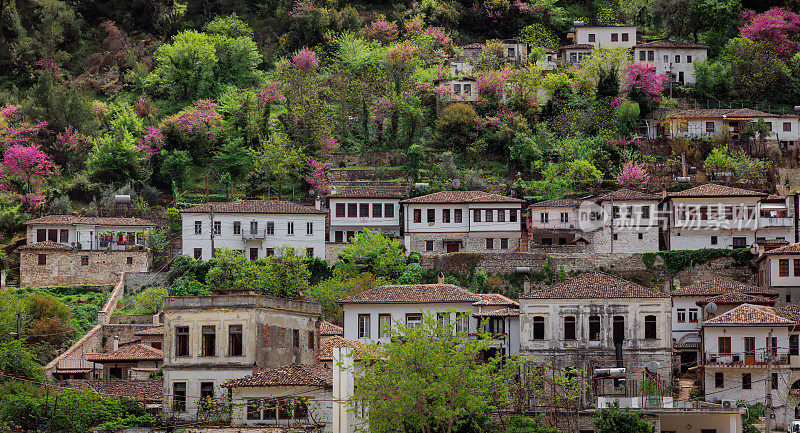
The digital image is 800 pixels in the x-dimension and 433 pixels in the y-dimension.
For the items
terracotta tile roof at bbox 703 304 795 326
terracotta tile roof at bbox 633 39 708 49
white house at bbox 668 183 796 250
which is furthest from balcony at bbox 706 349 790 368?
terracotta tile roof at bbox 633 39 708 49

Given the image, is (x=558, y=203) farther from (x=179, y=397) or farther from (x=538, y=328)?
(x=179, y=397)

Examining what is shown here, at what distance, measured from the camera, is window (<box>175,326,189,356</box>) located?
65.1 metres

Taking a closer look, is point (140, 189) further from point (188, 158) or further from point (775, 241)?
point (775, 241)

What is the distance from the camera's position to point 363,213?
9850cm

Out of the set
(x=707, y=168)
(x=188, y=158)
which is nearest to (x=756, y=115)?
(x=707, y=168)

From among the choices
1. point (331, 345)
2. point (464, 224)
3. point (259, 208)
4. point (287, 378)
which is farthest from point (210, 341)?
point (464, 224)

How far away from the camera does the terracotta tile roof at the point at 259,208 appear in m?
96.1

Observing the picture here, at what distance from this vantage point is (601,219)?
316 ft

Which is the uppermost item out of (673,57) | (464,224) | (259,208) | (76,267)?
(673,57)

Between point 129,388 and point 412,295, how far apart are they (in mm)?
17636

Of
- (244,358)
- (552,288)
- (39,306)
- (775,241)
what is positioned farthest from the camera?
(775,241)

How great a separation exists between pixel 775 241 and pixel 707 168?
1327cm

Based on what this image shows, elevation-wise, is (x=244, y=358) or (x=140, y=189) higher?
(x=140, y=189)

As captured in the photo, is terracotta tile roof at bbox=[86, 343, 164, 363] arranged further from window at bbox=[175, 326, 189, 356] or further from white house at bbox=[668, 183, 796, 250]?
white house at bbox=[668, 183, 796, 250]
